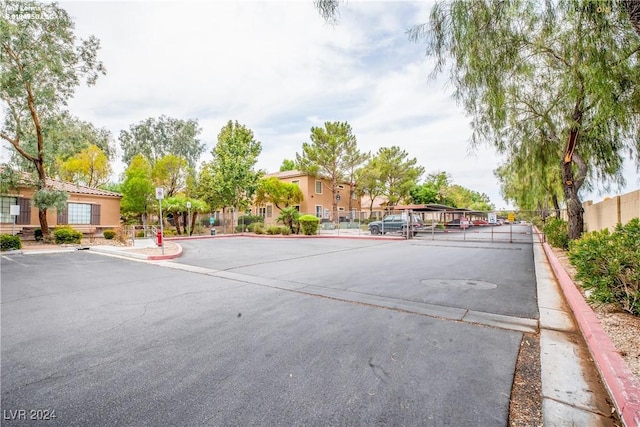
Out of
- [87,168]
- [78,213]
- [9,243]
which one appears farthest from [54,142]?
[87,168]

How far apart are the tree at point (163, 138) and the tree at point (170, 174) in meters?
10.1

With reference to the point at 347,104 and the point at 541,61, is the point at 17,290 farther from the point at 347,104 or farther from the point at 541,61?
the point at 347,104

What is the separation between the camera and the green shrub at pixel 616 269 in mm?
3988

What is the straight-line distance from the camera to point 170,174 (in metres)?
28.9

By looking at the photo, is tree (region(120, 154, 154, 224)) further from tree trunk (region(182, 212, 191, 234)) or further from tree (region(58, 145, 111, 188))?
tree (region(58, 145, 111, 188))

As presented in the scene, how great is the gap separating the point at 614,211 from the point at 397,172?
99.0 feet

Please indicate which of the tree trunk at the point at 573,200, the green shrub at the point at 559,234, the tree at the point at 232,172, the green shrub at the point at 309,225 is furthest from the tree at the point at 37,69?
the green shrub at the point at 559,234

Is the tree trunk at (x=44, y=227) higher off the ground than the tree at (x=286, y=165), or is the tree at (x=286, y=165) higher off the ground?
the tree at (x=286, y=165)

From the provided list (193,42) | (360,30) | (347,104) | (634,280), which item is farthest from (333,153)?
(634,280)

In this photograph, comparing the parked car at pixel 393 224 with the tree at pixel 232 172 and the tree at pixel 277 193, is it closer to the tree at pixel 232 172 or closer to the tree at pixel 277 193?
the tree at pixel 232 172

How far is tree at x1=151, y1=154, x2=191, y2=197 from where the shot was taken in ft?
93.9

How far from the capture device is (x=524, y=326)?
13.1 feet

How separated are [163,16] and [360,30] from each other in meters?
5.96

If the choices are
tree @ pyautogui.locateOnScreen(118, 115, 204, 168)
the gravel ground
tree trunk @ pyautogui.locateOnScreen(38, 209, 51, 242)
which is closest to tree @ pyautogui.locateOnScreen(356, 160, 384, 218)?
tree @ pyautogui.locateOnScreen(118, 115, 204, 168)
